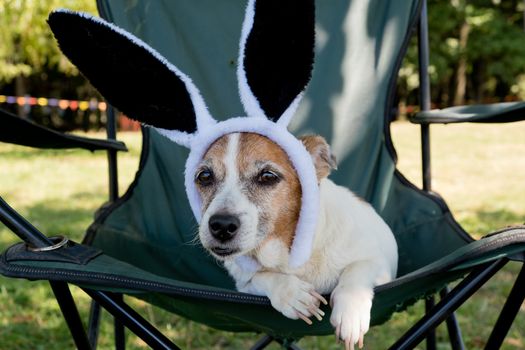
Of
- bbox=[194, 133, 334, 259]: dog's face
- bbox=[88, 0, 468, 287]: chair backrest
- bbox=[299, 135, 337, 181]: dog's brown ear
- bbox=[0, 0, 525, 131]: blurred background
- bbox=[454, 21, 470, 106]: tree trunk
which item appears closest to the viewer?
bbox=[194, 133, 334, 259]: dog's face

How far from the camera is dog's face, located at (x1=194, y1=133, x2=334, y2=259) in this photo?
1.63m

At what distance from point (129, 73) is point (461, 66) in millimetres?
19015

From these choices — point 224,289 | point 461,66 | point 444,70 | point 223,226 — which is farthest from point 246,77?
point 461,66

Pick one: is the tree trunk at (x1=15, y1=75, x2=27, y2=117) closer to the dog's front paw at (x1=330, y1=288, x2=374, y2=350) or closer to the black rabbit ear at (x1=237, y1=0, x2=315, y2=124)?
the black rabbit ear at (x1=237, y1=0, x2=315, y2=124)

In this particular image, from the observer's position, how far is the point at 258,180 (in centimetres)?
169

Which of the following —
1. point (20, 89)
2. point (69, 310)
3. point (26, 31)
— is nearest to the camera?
point (69, 310)

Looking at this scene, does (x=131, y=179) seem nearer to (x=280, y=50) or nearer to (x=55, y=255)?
(x=280, y=50)

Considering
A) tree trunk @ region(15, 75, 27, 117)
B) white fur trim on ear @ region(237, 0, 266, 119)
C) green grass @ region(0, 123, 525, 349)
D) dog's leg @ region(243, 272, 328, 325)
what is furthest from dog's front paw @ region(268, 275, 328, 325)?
tree trunk @ region(15, 75, 27, 117)

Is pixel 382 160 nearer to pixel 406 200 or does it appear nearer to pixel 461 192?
pixel 406 200

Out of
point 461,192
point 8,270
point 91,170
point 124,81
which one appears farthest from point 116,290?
→ point 91,170

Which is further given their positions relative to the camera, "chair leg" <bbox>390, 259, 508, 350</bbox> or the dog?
the dog

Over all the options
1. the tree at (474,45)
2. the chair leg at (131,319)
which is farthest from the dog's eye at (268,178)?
the tree at (474,45)

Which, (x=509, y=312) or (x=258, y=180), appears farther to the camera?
(x=258, y=180)

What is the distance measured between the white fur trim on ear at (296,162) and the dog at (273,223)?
43 millimetres
